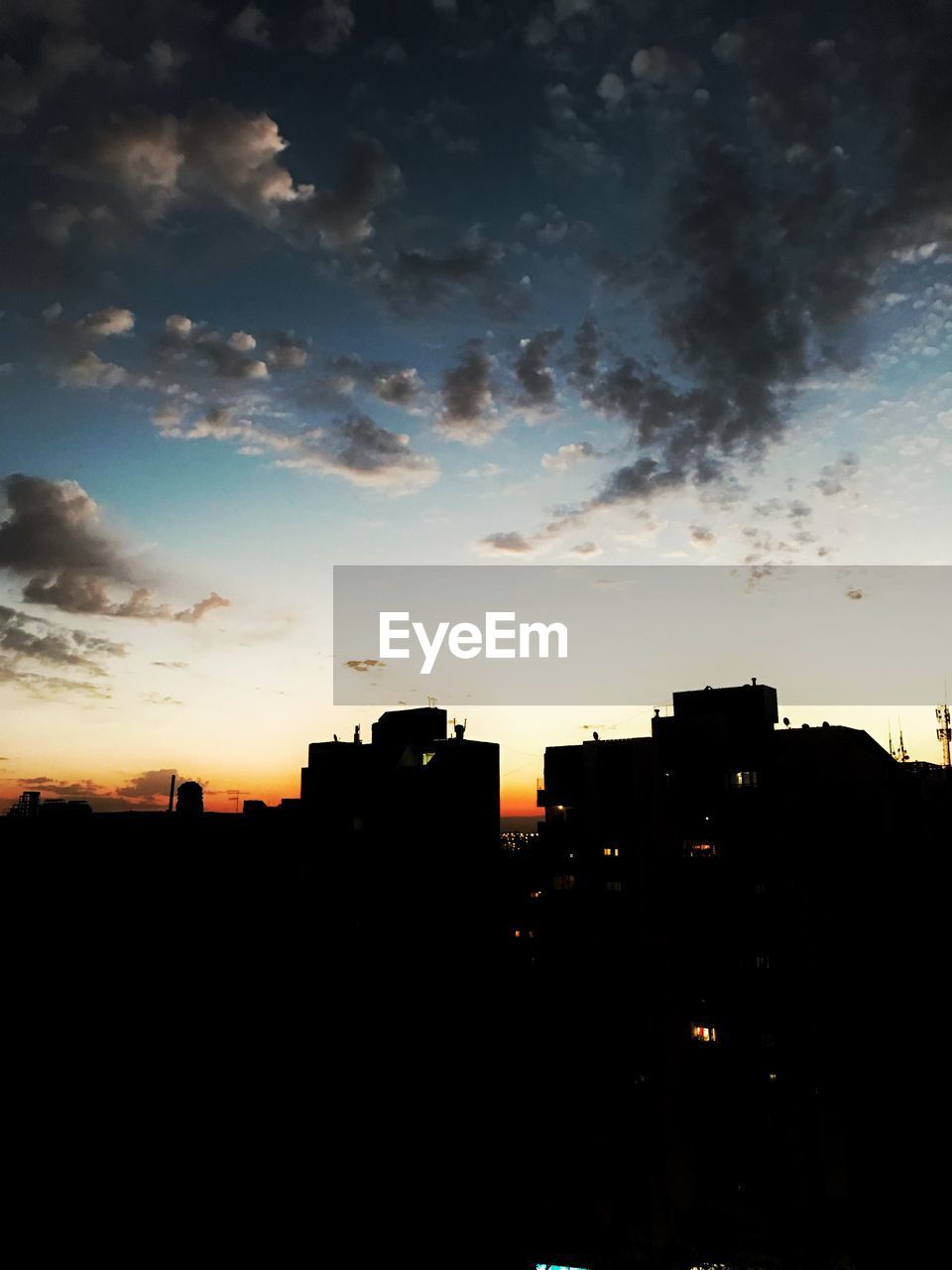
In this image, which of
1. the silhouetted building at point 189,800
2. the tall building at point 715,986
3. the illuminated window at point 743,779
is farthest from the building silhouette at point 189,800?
the illuminated window at point 743,779

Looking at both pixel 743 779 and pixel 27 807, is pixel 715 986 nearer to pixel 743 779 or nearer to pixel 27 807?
pixel 743 779

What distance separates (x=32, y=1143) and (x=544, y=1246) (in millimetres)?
35483

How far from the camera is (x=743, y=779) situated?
41688 millimetres

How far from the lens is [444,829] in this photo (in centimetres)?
4253

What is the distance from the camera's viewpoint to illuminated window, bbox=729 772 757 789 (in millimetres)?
41500

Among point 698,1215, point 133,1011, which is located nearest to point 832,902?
point 698,1215

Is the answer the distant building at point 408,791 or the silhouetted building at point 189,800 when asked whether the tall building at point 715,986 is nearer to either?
the distant building at point 408,791

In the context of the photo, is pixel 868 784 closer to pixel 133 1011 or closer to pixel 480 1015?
pixel 480 1015

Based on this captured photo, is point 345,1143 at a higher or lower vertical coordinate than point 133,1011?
lower

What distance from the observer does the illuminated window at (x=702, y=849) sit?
4200 centimetres

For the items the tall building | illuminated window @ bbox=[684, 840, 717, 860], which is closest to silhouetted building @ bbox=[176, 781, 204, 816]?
the tall building

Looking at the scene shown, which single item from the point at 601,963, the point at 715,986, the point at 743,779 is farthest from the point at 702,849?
the point at 601,963

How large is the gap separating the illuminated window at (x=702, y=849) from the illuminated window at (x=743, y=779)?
343cm

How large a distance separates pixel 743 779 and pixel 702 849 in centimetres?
440
